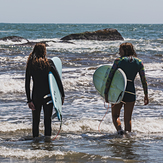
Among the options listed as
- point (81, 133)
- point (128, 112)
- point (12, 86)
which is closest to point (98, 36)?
point (12, 86)

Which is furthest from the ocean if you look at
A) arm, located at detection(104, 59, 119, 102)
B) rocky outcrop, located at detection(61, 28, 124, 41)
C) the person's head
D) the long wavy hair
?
rocky outcrop, located at detection(61, 28, 124, 41)

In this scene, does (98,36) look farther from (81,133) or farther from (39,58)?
(39,58)

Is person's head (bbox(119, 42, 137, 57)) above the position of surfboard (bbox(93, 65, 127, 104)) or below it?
above

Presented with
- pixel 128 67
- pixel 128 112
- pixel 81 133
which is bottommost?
pixel 81 133

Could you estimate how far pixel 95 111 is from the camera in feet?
22.3

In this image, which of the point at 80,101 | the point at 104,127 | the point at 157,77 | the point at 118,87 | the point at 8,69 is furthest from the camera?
the point at 8,69

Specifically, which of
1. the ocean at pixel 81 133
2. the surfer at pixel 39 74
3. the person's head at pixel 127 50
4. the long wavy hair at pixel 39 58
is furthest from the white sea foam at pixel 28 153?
the person's head at pixel 127 50

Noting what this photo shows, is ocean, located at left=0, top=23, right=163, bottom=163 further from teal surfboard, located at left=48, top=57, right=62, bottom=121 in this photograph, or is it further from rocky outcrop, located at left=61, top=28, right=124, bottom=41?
rocky outcrop, located at left=61, top=28, right=124, bottom=41

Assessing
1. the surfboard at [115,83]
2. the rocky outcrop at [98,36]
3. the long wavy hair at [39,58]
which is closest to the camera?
the long wavy hair at [39,58]

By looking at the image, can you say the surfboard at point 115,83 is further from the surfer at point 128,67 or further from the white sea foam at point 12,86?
the white sea foam at point 12,86

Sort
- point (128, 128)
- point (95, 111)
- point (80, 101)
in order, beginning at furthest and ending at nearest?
point (80, 101) < point (95, 111) < point (128, 128)

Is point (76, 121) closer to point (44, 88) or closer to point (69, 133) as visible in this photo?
point (69, 133)

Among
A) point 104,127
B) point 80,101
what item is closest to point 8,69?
point 80,101

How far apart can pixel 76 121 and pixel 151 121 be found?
5.04 ft
